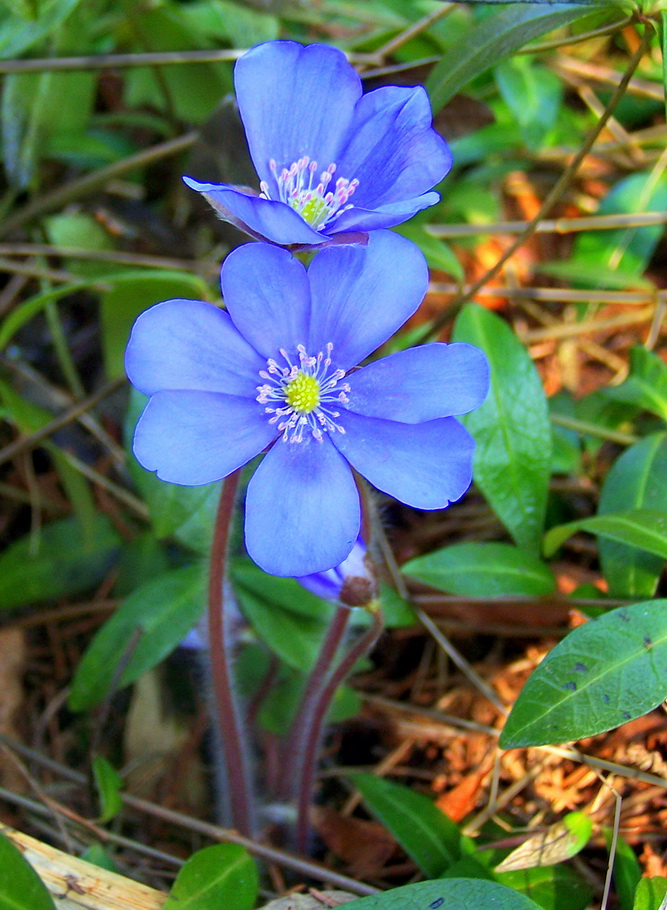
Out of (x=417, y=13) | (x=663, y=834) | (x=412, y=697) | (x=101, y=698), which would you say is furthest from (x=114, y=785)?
(x=417, y=13)

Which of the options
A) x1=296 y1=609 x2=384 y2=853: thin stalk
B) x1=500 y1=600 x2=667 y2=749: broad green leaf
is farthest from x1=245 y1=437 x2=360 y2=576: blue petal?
x1=500 y1=600 x2=667 y2=749: broad green leaf

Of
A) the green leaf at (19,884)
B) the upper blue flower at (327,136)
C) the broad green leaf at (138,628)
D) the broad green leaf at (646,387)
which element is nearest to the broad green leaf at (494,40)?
the upper blue flower at (327,136)

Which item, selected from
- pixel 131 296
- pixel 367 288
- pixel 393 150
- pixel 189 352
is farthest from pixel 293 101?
pixel 131 296

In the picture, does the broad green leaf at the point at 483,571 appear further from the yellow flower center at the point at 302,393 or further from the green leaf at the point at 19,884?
the green leaf at the point at 19,884

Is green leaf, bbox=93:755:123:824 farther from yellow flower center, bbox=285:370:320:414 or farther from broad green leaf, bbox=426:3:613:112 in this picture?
broad green leaf, bbox=426:3:613:112

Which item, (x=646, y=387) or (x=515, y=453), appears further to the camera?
(x=646, y=387)

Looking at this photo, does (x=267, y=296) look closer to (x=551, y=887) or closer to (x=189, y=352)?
(x=189, y=352)
